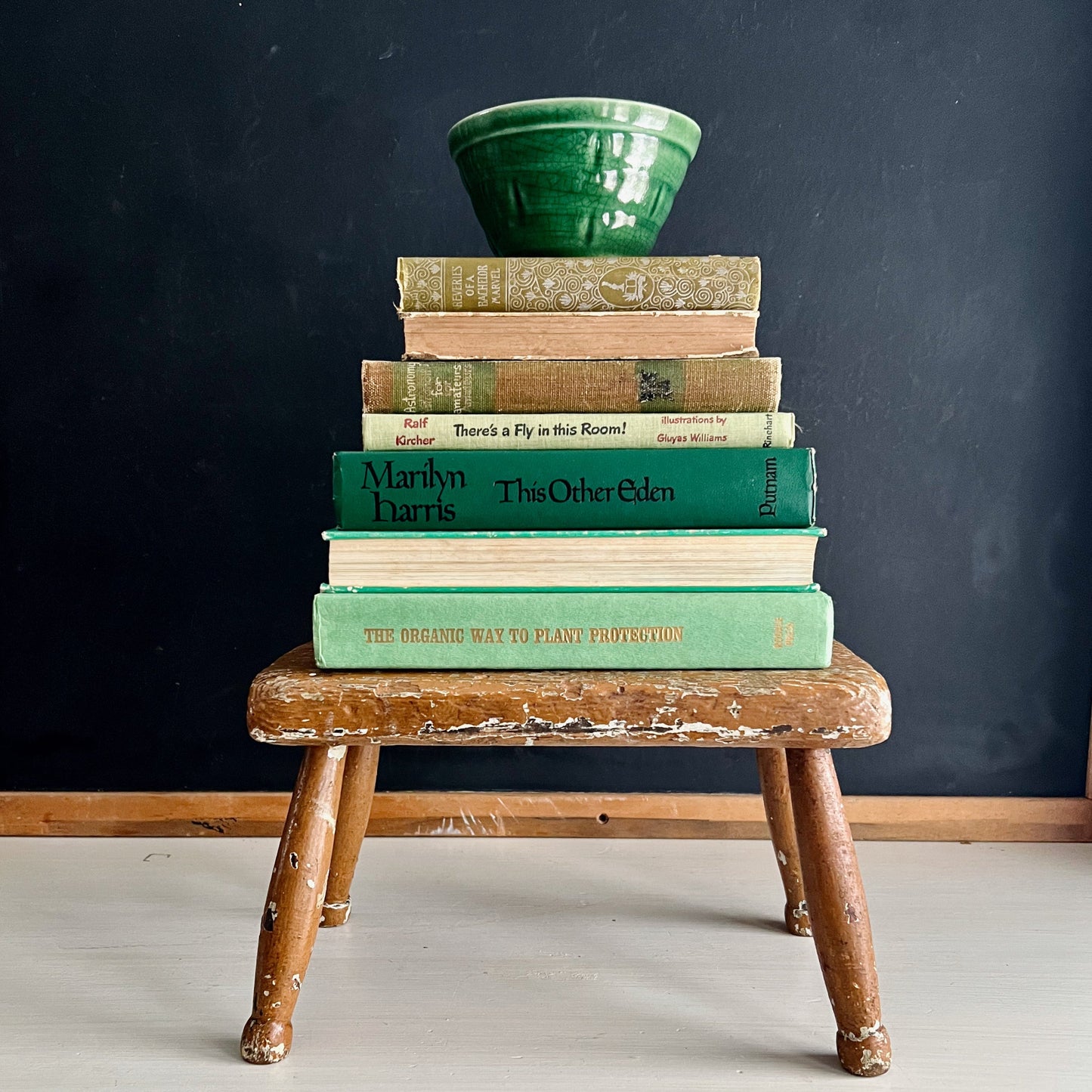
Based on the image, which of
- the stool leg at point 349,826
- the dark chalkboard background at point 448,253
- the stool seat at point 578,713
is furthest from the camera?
the dark chalkboard background at point 448,253

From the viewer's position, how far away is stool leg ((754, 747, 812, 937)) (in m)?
0.94

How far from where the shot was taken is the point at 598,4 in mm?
1153

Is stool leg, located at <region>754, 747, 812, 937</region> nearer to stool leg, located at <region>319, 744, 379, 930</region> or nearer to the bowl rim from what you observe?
stool leg, located at <region>319, 744, 379, 930</region>

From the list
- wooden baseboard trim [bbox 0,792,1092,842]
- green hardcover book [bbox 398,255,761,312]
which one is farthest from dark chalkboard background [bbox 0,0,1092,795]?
green hardcover book [bbox 398,255,761,312]

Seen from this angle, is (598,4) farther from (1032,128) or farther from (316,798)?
(316,798)

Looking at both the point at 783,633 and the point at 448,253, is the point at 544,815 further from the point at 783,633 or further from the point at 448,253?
the point at 448,253

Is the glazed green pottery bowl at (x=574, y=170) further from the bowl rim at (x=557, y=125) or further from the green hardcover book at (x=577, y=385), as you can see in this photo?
the green hardcover book at (x=577, y=385)

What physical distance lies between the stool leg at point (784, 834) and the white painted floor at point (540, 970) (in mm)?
26

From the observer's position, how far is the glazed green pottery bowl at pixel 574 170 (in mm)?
779

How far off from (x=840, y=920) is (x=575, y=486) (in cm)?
37

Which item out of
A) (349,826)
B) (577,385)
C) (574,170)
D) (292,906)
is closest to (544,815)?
(349,826)

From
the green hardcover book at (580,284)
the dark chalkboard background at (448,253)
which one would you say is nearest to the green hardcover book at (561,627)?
the green hardcover book at (580,284)

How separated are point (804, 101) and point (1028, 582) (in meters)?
0.65

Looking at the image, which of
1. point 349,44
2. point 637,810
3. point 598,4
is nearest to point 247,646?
point 637,810
